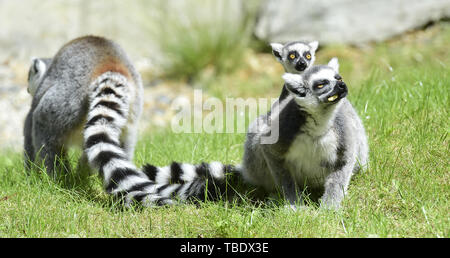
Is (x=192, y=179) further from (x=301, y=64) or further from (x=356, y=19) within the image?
(x=356, y=19)

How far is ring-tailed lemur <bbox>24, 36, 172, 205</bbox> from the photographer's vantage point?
3.52m

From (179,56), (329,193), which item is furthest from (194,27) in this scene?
(329,193)

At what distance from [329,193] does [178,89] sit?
631 cm

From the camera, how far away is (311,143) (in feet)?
10.2

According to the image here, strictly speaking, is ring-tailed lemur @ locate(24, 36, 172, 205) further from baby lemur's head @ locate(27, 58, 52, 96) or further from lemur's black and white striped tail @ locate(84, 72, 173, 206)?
baby lemur's head @ locate(27, 58, 52, 96)

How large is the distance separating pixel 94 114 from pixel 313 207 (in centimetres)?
173

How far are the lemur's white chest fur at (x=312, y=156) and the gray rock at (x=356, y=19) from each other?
576 cm

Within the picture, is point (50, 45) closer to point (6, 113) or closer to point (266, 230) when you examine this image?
point (6, 113)

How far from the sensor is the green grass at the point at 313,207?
2.91 meters

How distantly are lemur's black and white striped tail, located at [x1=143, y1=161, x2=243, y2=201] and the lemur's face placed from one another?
2.85ft

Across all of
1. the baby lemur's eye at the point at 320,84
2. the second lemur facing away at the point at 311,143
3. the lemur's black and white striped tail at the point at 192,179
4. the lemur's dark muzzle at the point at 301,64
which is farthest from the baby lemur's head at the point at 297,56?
the lemur's black and white striped tail at the point at 192,179

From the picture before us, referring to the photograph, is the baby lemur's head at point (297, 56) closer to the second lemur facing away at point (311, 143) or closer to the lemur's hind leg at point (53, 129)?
the second lemur facing away at point (311, 143)

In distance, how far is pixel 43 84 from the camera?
4332 mm

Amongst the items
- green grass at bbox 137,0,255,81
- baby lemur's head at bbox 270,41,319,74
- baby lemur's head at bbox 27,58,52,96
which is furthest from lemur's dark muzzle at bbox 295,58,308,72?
green grass at bbox 137,0,255,81
